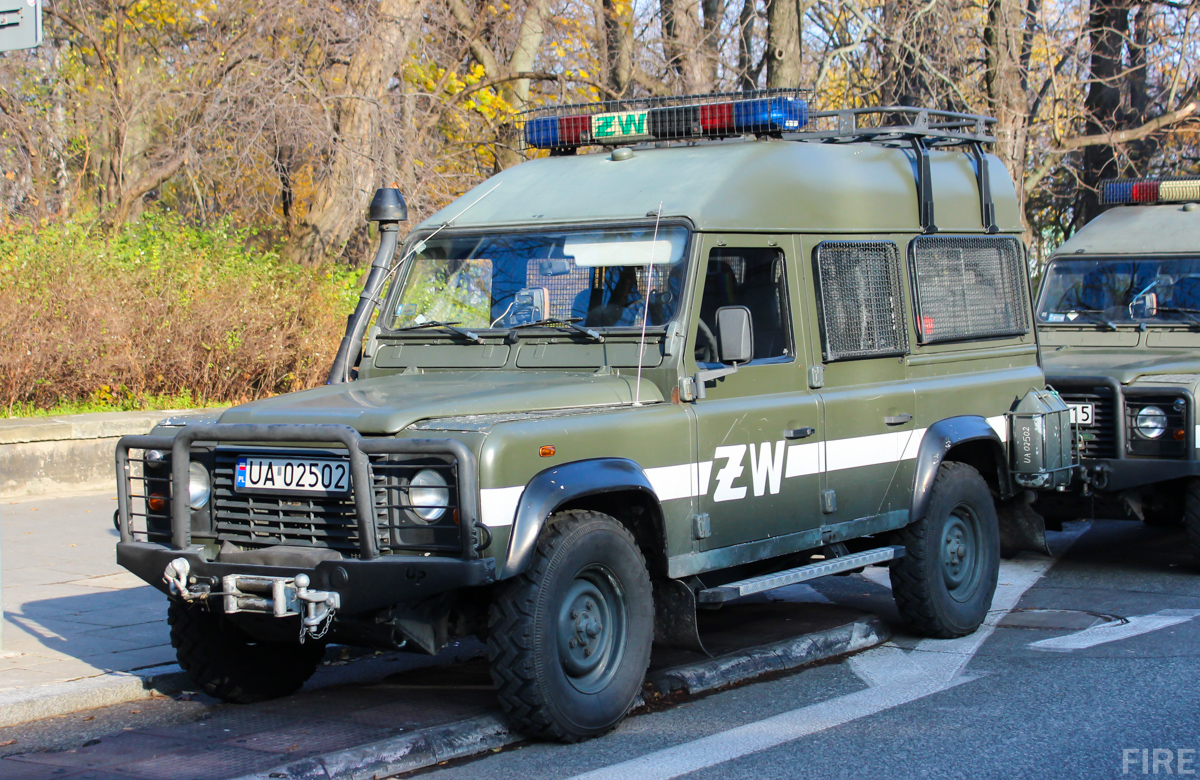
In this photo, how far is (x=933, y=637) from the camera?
7379 millimetres

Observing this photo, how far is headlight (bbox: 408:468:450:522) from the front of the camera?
4.92 m

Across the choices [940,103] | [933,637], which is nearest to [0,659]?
[933,637]

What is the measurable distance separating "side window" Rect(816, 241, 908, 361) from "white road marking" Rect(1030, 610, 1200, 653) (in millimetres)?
1817

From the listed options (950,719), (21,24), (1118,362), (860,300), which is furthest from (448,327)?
(1118,362)

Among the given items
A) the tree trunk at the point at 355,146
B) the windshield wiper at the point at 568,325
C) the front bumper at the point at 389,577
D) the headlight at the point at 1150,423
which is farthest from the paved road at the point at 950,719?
the tree trunk at the point at 355,146

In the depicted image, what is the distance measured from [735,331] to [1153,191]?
278 inches

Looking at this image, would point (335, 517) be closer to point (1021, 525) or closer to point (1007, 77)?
point (1021, 525)

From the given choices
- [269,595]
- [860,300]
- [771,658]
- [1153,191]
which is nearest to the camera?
[269,595]

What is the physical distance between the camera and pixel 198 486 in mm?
5445

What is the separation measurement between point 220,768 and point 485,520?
1.44 m

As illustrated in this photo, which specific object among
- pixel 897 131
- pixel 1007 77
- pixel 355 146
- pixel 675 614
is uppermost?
pixel 1007 77

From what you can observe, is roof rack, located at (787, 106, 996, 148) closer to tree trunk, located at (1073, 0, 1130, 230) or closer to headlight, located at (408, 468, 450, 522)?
headlight, located at (408, 468, 450, 522)

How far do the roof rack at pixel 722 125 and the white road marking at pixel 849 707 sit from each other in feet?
7.92

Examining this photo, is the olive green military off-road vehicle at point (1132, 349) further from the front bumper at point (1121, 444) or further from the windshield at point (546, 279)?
the windshield at point (546, 279)
